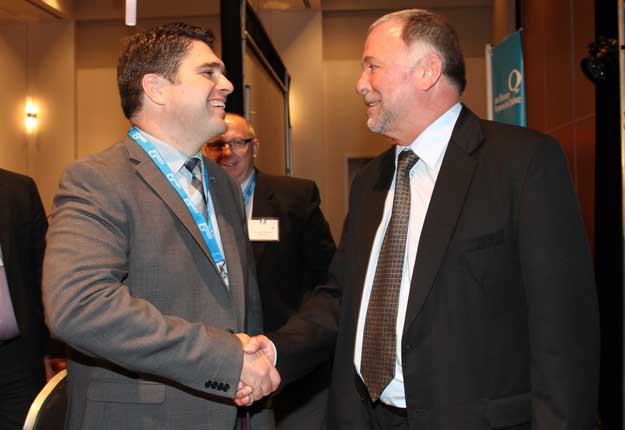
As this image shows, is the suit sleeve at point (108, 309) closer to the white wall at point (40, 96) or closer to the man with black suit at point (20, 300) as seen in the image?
the man with black suit at point (20, 300)

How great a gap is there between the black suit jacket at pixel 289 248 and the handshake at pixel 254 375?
5.31 feet

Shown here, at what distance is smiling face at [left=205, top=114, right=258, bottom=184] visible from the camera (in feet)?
12.6

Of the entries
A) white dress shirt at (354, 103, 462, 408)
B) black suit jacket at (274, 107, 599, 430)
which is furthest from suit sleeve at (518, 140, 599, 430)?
white dress shirt at (354, 103, 462, 408)

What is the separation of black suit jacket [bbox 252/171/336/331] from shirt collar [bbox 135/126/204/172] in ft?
5.39

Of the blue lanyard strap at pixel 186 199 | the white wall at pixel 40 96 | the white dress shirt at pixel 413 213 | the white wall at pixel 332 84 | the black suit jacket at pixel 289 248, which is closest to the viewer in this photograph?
the white dress shirt at pixel 413 213

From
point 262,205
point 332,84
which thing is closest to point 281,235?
point 262,205

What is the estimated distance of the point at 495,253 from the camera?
66.5 inches

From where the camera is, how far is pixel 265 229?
3.71 meters

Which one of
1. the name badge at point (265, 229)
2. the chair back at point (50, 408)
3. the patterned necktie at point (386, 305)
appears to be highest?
the name badge at point (265, 229)

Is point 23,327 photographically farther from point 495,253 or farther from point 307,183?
point 495,253

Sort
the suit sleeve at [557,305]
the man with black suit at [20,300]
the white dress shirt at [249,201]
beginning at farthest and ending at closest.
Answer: the white dress shirt at [249,201] < the man with black suit at [20,300] < the suit sleeve at [557,305]

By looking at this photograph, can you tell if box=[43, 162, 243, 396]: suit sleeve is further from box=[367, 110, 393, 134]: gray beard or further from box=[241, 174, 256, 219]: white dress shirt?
box=[241, 174, 256, 219]: white dress shirt

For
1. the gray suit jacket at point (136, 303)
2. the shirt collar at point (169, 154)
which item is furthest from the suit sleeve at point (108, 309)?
the shirt collar at point (169, 154)

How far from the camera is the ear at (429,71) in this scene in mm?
2002
